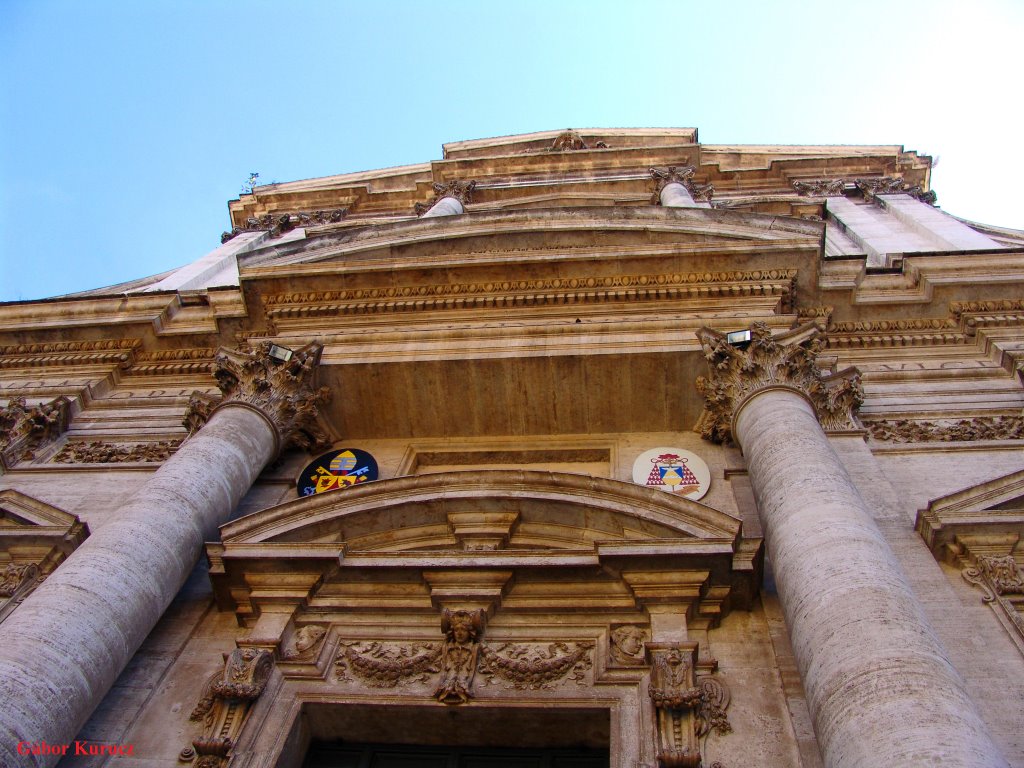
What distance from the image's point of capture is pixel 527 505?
9.27 metres

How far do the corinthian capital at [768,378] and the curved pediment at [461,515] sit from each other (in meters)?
2.06

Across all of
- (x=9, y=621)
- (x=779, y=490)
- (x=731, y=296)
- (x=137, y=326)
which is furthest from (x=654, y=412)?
(x=137, y=326)

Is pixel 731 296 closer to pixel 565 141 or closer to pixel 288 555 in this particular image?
pixel 288 555

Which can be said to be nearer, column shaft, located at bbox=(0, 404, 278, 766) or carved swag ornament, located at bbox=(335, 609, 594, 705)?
column shaft, located at bbox=(0, 404, 278, 766)

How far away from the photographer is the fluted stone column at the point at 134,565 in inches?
263

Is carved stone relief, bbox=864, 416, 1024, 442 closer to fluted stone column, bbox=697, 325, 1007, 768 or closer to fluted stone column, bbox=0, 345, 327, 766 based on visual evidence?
fluted stone column, bbox=697, 325, 1007, 768

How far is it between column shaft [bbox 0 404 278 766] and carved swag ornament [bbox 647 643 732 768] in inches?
189

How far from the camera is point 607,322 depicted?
11.7 meters

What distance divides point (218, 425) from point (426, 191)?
17.3 m

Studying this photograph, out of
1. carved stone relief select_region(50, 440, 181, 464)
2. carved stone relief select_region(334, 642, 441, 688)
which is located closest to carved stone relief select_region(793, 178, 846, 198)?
carved stone relief select_region(50, 440, 181, 464)

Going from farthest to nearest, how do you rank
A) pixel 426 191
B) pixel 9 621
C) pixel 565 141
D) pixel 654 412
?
pixel 565 141, pixel 426 191, pixel 654 412, pixel 9 621

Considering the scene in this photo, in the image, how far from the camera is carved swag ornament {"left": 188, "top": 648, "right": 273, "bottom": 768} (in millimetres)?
7070

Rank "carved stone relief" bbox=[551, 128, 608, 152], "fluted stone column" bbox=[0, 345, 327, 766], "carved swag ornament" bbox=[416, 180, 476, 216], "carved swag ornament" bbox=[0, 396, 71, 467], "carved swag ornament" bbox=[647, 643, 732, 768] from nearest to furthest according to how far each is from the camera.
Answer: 1. "carved swag ornament" bbox=[647, 643, 732, 768]
2. "fluted stone column" bbox=[0, 345, 327, 766]
3. "carved swag ornament" bbox=[0, 396, 71, 467]
4. "carved swag ornament" bbox=[416, 180, 476, 216]
5. "carved stone relief" bbox=[551, 128, 608, 152]

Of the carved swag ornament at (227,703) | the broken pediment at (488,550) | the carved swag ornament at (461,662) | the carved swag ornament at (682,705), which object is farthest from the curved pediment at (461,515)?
the carved swag ornament at (682,705)
